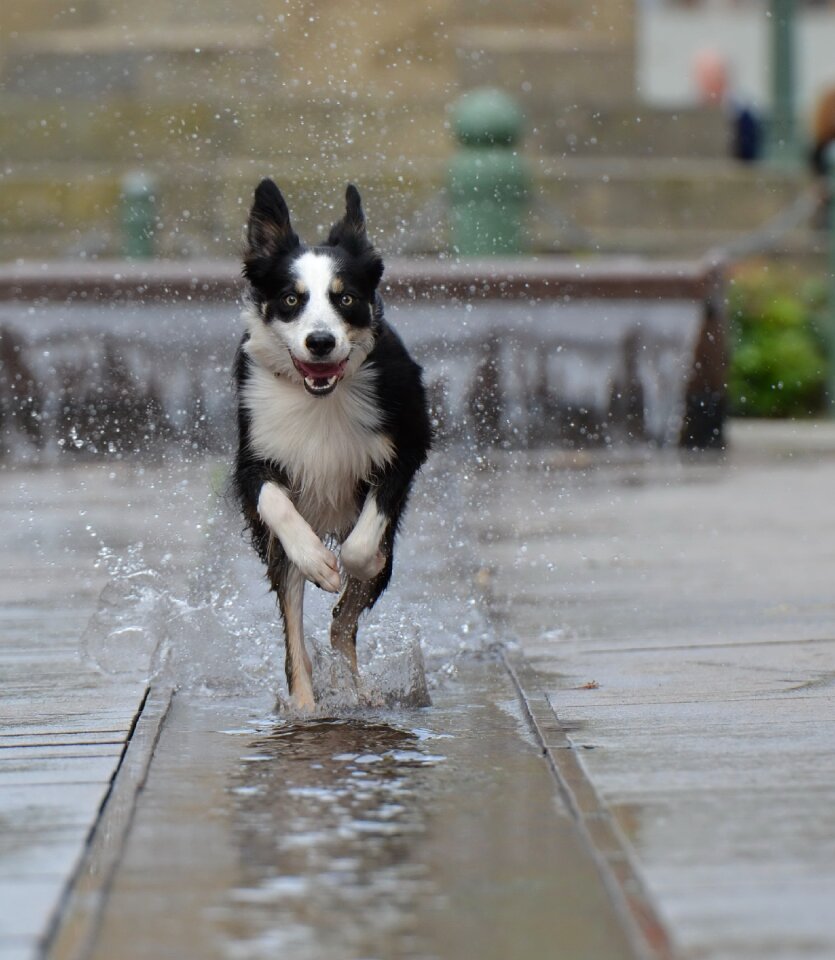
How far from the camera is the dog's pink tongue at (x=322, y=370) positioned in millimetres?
6215

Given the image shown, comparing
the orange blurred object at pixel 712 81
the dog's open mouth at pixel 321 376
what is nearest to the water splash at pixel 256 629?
the dog's open mouth at pixel 321 376

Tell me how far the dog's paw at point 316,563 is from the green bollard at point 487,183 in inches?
399

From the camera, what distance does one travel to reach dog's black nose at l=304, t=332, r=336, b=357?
6137 mm

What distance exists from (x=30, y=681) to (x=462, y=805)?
221 centimetres

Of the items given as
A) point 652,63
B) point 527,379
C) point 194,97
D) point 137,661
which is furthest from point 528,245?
point 652,63

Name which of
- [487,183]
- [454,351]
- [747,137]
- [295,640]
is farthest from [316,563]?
[747,137]

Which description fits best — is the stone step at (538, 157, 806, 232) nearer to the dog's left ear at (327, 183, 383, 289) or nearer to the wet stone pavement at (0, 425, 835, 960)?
the wet stone pavement at (0, 425, 835, 960)

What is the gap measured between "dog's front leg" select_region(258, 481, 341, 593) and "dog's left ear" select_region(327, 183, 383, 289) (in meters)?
0.75

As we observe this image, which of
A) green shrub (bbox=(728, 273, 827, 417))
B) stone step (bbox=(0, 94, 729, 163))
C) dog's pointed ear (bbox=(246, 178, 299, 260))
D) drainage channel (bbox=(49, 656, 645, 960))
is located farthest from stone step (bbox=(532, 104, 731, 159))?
drainage channel (bbox=(49, 656, 645, 960))

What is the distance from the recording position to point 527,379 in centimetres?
1398

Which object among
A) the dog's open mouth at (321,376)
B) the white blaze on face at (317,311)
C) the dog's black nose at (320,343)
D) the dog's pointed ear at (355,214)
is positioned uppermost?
the dog's pointed ear at (355,214)

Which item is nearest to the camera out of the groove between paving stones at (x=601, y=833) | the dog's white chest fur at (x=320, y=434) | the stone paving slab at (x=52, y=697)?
the groove between paving stones at (x=601, y=833)

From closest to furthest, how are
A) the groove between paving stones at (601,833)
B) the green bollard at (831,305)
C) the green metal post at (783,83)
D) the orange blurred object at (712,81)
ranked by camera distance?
1. the groove between paving stones at (601,833)
2. the green bollard at (831,305)
3. the orange blurred object at (712,81)
4. the green metal post at (783,83)

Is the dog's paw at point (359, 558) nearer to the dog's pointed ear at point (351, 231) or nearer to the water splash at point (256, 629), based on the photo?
the water splash at point (256, 629)
